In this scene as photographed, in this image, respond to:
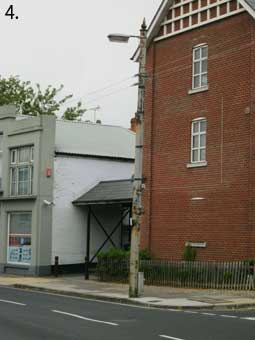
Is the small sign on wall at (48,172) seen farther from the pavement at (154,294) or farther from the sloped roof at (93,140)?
the pavement at (154,294)

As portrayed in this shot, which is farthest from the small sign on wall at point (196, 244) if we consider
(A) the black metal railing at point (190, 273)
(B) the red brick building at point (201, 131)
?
(A) the black metal railing at point (190, 273)

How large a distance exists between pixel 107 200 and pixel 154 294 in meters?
10.9

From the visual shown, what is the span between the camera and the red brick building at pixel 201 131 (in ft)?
88.3

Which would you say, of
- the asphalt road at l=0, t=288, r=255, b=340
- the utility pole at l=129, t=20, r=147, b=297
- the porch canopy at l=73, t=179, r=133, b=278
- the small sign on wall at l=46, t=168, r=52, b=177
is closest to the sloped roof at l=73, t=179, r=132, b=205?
the porch canopy at l=73, t=179, r=133, b=278

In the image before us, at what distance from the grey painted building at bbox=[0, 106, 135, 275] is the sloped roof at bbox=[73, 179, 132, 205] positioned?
0.20 meters

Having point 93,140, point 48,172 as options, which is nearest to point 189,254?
point 48,172

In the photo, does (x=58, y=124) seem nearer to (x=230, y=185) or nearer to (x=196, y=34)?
(x=196, y=34)

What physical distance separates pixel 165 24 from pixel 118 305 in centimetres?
1476

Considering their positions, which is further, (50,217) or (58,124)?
(58,124)

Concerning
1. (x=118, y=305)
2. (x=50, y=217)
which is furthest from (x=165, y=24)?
(x=118, y=305)

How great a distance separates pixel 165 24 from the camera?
103ft

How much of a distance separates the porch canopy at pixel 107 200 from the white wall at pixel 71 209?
35cm

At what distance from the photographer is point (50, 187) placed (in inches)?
1421

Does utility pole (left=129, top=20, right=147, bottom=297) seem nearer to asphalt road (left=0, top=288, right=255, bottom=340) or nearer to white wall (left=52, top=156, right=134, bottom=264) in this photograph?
asphalt road (left=0, top=288, right=255, bottom=340)
